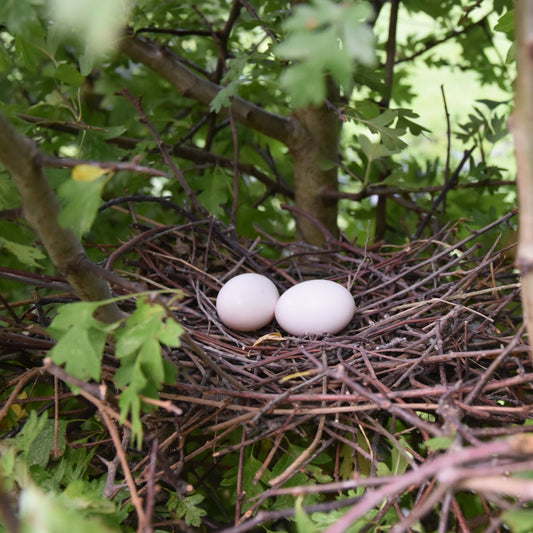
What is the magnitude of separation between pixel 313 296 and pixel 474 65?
1040mm

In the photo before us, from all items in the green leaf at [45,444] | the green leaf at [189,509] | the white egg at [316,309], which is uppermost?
the white egg at [316,309]

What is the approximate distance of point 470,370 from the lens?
0.84 metres

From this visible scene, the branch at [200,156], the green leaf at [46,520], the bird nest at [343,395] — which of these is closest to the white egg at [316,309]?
the bird nest at [343,395]

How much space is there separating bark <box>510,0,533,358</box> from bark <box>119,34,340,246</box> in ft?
2.53

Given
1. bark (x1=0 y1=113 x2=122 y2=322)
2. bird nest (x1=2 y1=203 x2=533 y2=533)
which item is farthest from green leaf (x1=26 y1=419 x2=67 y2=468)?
bark (x1=0 y1=113 x2=122 y2=322)

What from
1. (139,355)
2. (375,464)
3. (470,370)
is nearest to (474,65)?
(470,370)

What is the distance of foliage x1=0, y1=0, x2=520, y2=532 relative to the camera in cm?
46

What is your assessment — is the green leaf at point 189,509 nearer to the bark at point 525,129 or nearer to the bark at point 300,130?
the bark at point 525,129

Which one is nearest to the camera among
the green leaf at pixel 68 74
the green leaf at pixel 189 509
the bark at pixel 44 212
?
the bark at pixel 44 212

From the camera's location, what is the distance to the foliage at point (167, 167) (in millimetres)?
463

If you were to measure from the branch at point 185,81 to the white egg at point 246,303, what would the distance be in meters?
0.41

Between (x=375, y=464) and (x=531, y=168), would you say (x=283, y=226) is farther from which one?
(x=531, y=168)

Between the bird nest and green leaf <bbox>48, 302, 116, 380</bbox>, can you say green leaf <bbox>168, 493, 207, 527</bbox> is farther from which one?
green leaf <bbox>48, 302, 116, 380</bbox>

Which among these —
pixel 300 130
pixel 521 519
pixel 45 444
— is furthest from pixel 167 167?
pixel 521 519
